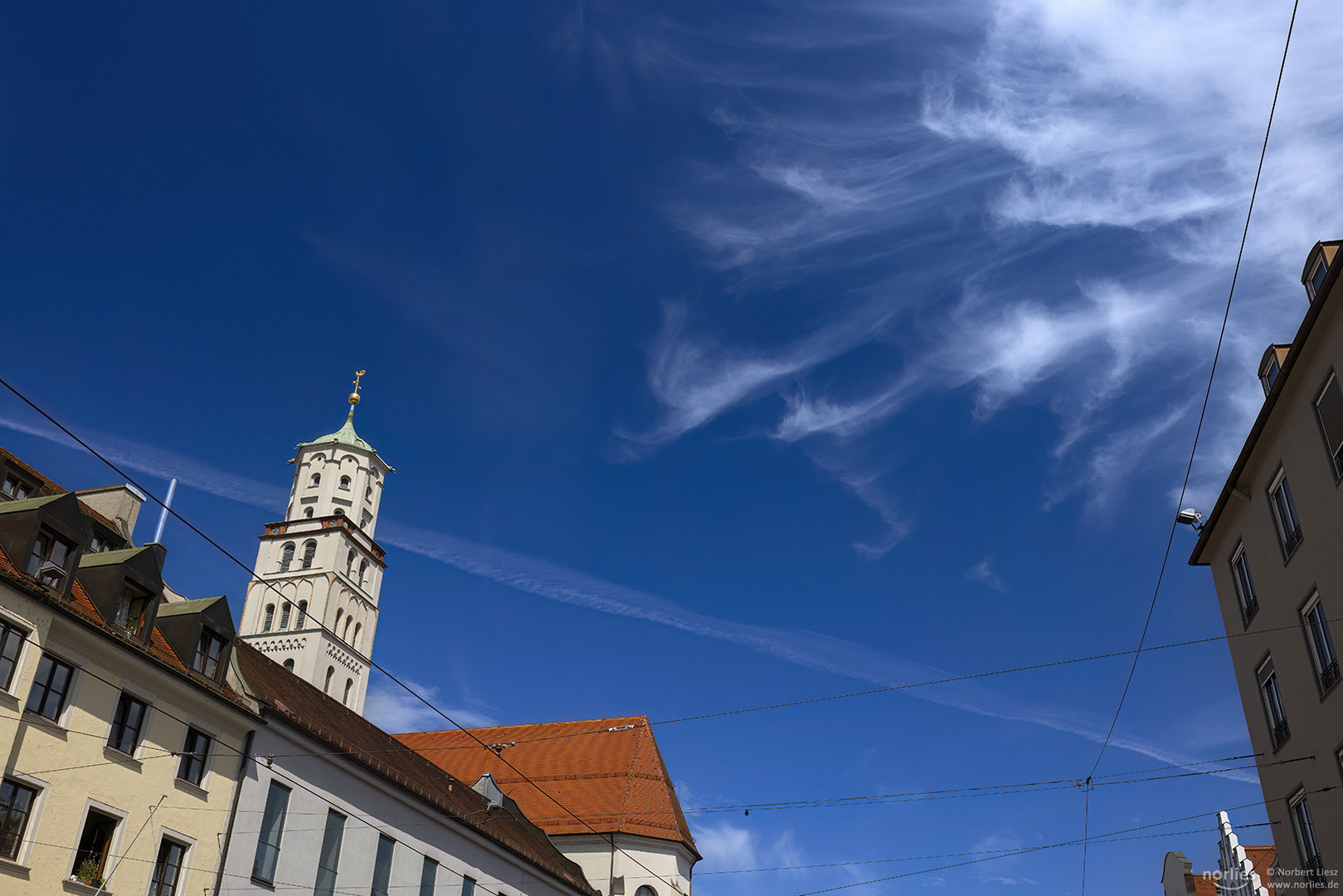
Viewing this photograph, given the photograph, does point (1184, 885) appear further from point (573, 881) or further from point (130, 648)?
point (130, 648)

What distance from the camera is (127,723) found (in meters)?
22.2

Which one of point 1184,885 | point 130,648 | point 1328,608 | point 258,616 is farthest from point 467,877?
point 258,616

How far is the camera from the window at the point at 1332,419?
19500 millimetres

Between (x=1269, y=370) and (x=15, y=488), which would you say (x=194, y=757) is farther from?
(x=1269, y=370)

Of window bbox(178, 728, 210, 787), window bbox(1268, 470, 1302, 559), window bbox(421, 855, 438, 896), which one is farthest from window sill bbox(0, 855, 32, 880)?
window bbox(1268, 470, 1302, 559)

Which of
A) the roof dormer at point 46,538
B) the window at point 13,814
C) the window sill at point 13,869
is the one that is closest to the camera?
the window sill at point 13,869

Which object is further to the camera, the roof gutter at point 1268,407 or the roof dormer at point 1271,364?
the roof dormer at point 1271,364

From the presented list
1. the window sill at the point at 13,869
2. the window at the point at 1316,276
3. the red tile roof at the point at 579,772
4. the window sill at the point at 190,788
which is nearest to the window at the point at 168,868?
the window sill at the point at 190,788

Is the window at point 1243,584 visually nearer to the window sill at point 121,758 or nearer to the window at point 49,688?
the window sill at point 121,758

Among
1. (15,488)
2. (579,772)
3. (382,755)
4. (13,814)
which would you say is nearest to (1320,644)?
(13,814)

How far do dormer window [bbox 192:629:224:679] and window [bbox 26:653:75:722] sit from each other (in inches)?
166

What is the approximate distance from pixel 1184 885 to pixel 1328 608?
1903cm

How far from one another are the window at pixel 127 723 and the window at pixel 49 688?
128 cm

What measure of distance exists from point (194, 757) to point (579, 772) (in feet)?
114
